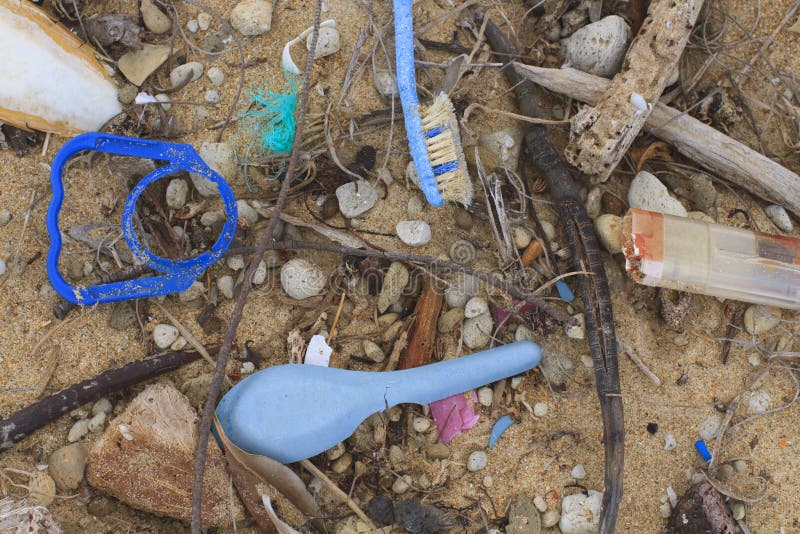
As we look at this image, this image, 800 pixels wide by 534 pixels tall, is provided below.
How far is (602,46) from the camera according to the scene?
5.53 ft

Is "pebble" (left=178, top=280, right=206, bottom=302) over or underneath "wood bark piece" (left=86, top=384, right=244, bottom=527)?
over

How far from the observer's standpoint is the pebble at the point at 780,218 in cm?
175

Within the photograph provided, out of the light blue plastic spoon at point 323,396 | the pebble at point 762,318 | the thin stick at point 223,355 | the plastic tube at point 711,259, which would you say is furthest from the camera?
the pebble at point 762,318

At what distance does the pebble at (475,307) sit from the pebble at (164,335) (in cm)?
75

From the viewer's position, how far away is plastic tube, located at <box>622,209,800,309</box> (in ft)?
5.23

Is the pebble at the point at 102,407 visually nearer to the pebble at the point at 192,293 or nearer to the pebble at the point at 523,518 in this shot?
the pebble at the point at 192,293

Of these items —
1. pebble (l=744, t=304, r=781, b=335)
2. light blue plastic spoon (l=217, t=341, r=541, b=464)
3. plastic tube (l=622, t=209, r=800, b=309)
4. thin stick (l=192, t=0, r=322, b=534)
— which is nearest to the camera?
thin stick (l=192, t=0, r=322, b=534)

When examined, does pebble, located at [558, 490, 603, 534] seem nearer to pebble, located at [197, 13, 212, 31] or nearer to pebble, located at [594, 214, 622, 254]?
pebble, located at [594, 214, 622, 254]

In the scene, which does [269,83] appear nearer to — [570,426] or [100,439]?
[100,439]

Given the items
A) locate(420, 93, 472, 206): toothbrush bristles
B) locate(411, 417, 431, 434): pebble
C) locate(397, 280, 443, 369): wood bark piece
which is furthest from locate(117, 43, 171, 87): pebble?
locate(411, 417, 431, 434): pebble

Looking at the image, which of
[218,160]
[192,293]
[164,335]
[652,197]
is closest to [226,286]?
[192,293]

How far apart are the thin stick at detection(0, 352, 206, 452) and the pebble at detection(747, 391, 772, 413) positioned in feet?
4.77

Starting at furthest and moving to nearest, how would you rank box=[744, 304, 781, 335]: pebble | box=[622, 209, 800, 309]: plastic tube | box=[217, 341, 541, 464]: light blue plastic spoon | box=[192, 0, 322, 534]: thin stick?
box=[744, 304, 781, 335]: pebble < box=[622, 209, 800, 309]: plastic tube < box=[217, 341, 541, 464]: light blue plastic spoon < box=[192, 0, 322, 534]: thin stick

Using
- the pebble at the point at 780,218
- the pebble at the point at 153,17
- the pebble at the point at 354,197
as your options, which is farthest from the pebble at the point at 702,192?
the pebble at the point at 153,17
